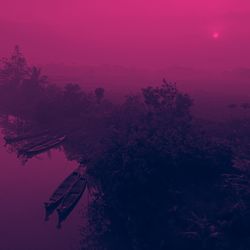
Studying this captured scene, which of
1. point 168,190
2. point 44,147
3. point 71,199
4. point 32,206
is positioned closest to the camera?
point 168,190

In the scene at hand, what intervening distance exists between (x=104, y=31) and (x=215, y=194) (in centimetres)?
14541

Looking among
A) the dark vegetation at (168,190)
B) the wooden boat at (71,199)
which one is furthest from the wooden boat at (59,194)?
the dark vegetation at (168,190)

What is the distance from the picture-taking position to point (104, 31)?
15750cm

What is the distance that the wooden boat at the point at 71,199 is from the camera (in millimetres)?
23945

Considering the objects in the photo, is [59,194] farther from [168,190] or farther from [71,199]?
[168,190]

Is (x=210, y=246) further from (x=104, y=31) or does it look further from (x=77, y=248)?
(x=104, y=31)

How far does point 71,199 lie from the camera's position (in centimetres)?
2566

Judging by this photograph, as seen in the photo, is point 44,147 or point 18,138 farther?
point 18,138

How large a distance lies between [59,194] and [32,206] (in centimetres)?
256

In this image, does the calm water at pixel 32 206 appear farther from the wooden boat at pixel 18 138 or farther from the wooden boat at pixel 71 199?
the wooden boat at pixel 18 138

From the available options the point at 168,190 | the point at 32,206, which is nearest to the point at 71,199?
the point at 32,206

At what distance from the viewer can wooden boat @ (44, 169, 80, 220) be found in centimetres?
2458

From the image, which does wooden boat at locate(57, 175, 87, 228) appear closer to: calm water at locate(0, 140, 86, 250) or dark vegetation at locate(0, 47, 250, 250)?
calm water at locate(0, 140, 86, 250)

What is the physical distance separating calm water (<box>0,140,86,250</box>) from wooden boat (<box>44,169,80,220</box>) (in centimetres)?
73
